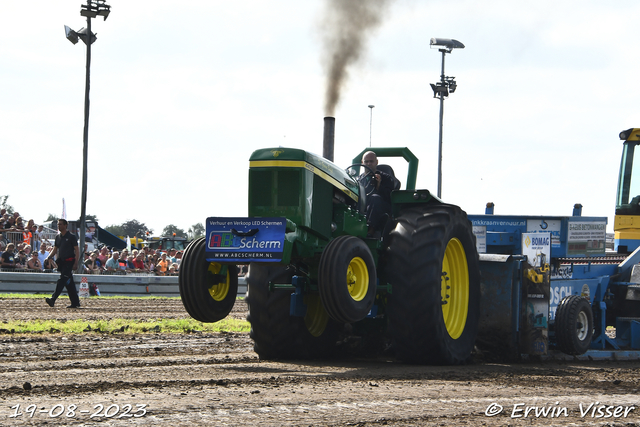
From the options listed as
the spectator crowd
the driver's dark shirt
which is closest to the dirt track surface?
the driver's dark shirt

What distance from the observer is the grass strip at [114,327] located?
33.4ft

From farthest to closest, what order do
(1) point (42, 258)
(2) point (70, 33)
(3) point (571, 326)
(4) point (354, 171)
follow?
(2) point (70, 33), (1) point (42, 258), (3) point (571, 326), (4) point (354, 171)

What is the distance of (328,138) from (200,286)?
2430mm

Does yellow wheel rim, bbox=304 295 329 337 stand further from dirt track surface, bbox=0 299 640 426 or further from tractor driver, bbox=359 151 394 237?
tractor driver, bbox=359 151 394 237

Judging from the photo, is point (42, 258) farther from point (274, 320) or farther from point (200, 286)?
point (200, 286)

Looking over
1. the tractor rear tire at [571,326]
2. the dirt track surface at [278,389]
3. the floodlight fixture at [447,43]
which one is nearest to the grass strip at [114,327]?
the dirt track surface at [278,389]

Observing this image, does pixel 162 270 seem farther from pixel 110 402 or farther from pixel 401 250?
pixel 110 402

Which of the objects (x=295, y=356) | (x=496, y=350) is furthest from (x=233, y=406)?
(x=496, y=350)

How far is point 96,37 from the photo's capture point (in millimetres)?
23859

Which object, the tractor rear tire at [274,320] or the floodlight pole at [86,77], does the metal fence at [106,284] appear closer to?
the floodlight pole at [86,77]

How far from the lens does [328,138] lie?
342 inches

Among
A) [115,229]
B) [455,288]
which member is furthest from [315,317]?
[115,229]

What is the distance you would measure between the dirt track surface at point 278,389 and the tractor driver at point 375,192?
136 centimetres

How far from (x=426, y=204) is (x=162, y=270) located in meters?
17.5
